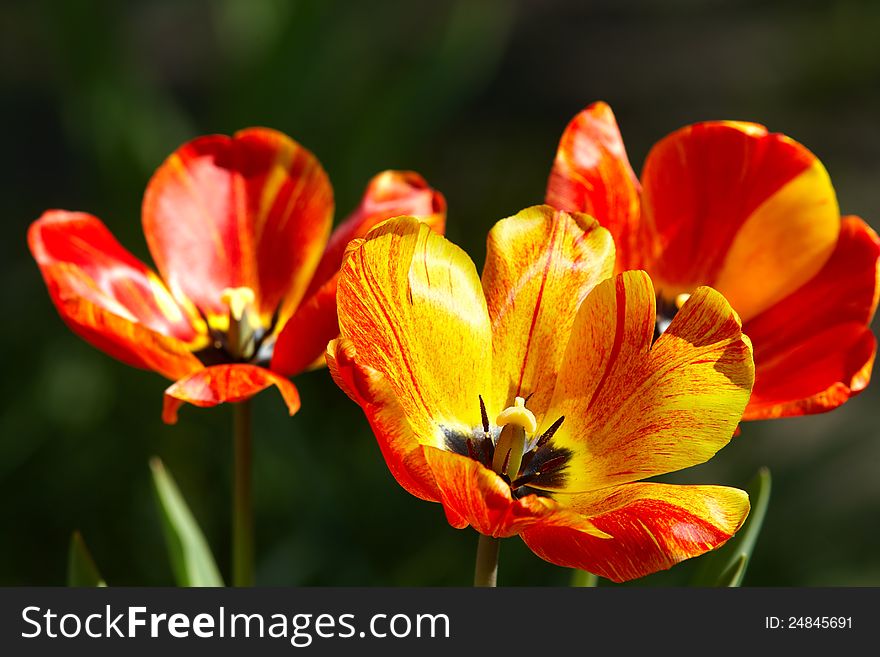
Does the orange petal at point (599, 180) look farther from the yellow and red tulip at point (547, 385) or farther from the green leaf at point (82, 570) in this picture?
the green leaf at point (82, 570)

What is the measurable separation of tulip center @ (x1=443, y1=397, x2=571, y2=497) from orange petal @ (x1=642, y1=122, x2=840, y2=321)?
13 centimetres

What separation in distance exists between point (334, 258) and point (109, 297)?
129mm

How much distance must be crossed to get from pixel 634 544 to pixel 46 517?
1.18 m

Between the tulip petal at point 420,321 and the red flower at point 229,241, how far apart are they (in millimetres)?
93

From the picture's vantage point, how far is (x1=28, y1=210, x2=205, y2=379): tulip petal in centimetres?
56

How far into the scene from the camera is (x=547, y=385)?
0.57 m

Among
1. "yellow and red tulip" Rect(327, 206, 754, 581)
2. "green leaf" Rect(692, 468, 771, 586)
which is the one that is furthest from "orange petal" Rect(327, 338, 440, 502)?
"green leaf" Rect(692, 468, 771, 586)

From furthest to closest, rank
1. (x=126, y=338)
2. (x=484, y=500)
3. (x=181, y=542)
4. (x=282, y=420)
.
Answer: (x=282, y=420)
(x=181, y=542)
(x=126, y=338)
(x=484, y=500)

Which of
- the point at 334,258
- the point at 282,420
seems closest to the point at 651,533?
the point at 334,258

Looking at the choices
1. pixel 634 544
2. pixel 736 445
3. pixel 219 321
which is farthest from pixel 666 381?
pixel 736 445

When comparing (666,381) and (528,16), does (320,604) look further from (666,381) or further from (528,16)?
(528,16)

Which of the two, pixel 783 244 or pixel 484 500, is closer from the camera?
pixel 484 500

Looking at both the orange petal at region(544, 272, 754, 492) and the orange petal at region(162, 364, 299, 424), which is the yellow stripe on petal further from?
the orange petal at region(162, 364, 299, 424)

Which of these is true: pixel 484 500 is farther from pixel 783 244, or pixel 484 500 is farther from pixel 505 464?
pixel 783 244
